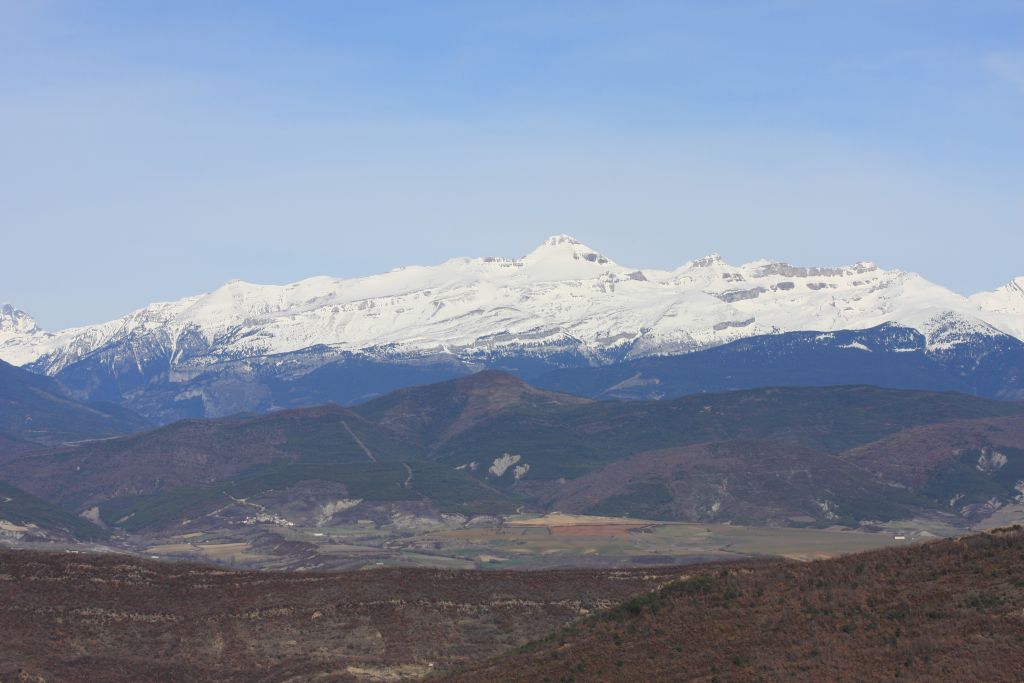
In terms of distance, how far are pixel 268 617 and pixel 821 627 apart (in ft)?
206

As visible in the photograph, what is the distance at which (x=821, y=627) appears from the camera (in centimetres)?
9425

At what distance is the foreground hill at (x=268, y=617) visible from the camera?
129 meters

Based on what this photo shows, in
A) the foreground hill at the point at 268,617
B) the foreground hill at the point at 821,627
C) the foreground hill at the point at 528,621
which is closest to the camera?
the foreground hill at the point at 821,627

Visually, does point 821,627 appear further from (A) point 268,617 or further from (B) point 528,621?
(A) point 268,617

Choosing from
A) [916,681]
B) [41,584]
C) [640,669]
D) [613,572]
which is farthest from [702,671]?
[41,584]

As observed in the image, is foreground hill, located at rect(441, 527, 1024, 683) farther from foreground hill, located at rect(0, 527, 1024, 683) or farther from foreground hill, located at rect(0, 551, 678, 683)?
foreground hill, located at rect(0, 551, 678, 683)

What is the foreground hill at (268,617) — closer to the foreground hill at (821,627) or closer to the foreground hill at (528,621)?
the foreground hill at (528,621)

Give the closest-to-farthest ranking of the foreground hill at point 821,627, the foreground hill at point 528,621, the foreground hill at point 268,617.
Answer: the foreground hill at point 821,627
the foreground hill at point 528,621
the foreground hill at point 268,617

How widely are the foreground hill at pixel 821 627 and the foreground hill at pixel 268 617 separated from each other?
26103mm

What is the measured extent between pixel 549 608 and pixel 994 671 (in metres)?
67.4

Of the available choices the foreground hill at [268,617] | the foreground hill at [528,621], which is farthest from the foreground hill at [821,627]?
the foreground hill at [268,617]

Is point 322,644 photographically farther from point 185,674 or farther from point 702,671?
point 702,671

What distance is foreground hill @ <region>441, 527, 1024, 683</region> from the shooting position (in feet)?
280

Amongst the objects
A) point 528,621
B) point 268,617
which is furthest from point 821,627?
point 268,617
